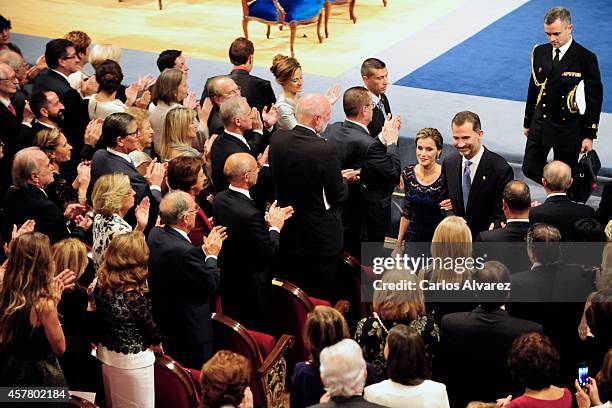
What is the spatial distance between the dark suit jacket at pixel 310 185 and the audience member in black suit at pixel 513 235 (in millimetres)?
961

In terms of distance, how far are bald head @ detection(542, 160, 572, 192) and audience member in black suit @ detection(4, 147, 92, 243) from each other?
2.66 m

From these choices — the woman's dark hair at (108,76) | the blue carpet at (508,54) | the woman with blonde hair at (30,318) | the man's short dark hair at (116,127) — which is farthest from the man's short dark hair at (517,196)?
the blue carpet at (508,54)

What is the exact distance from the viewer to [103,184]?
16.8 ft

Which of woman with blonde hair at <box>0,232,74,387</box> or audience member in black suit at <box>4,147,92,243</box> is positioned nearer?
woman with blonde hair at <box>0,232,74,387</box>

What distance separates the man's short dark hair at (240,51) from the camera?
7.15m

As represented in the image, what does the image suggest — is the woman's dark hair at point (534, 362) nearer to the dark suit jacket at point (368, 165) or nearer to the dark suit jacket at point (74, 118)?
the dark suit jacket at point (368, 165)

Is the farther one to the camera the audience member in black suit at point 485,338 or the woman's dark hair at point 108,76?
the woman's dark hair at point 108,76

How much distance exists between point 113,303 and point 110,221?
0.81m

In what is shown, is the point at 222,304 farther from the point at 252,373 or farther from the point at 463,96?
the point at 463,96

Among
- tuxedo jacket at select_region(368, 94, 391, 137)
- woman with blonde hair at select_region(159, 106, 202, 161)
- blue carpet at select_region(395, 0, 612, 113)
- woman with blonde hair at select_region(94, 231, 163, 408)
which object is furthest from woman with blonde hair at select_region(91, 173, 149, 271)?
blue carpet at select_region(395, 0, 612, 113)

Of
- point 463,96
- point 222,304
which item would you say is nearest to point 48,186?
point 222,304

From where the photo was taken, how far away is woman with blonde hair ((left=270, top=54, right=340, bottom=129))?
6.68 metres

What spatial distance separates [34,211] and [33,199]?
0.07 m

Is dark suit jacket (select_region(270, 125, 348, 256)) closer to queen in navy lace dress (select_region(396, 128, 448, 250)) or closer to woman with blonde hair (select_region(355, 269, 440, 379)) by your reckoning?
queen in navy lace dress (select_region(396, 128, 448, 250))
